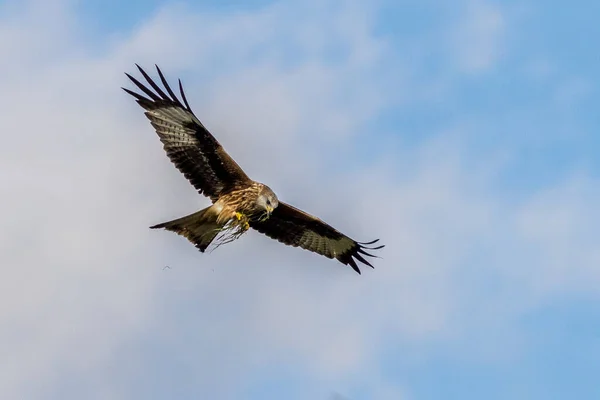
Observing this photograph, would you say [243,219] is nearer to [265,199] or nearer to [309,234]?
[265,199]

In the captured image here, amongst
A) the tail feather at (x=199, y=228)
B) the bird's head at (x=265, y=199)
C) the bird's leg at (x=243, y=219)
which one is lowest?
the tail feather at (x=199, y=228)

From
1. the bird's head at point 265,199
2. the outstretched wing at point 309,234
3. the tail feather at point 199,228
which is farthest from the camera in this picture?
the outstretched wing at point 309,234

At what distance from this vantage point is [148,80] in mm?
16594

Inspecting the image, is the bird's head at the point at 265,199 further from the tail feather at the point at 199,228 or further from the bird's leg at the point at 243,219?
the tail feather at the point at 199,228

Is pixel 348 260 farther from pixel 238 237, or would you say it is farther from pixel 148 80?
pixel 148 80

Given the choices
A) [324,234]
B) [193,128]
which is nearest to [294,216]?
[324,234]

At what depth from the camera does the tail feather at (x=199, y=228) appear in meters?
16.6

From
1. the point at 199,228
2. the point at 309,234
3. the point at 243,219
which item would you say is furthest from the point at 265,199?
the point at 309,234

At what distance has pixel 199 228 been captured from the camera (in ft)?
54.9

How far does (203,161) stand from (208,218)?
2.59 ft

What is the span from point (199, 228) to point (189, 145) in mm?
1128

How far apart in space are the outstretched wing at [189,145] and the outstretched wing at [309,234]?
99 centimetres

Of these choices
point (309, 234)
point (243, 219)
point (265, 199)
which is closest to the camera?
point (265, 199)

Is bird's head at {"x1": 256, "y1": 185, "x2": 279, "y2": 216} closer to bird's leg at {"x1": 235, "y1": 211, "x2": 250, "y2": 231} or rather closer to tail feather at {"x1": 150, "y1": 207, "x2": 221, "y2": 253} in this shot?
bird's leg at {"x1": 235, "y1": 211, "x2": 250, "y2": 231}
